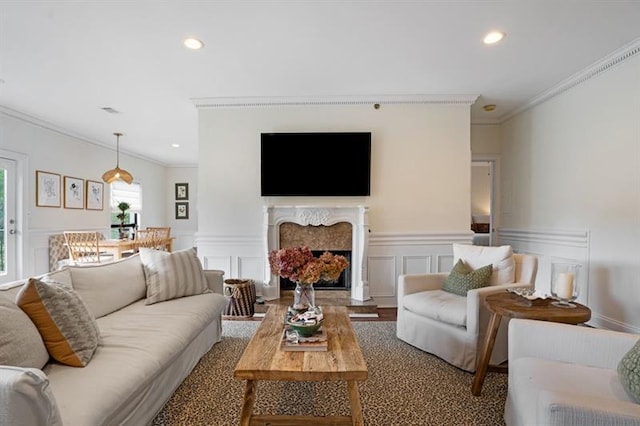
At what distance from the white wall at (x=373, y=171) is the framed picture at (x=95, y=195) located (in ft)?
10.4

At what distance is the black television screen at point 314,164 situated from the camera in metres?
3.94

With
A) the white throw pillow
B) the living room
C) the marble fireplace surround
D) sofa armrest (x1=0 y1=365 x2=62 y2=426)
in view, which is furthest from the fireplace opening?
sofa armrest (x1=0 y1=365 x2=62 y2=426)

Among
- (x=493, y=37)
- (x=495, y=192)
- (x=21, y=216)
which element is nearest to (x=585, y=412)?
(x=493, y=37)

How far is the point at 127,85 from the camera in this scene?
349cm

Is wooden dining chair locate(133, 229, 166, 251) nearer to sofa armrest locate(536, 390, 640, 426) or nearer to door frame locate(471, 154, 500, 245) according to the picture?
sofa armrest locate(536, 390, 640, 426)

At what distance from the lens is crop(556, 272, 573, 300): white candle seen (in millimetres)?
1913

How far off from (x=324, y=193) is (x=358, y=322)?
5.23 feet

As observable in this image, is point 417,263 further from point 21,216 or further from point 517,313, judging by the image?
point 21,216

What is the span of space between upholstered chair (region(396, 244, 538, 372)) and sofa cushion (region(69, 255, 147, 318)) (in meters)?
2.20

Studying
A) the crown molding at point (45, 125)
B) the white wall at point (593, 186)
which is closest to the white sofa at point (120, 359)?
the crown molding at point (45, 125)

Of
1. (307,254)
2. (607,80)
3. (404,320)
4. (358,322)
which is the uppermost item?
(607,80)

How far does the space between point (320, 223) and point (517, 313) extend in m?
2.42

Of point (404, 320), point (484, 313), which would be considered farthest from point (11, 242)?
point (484, 313)

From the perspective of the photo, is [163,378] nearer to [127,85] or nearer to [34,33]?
[34,33]
